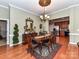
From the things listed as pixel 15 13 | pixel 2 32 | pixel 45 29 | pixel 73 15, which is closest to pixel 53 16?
pixel 45 29

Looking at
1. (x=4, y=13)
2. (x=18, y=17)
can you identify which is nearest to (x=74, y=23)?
(x=18, y=17)

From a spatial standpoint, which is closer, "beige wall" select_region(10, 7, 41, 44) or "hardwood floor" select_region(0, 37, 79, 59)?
"hardwood floor" select_region(0, 37, 79, 59)

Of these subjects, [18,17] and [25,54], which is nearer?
[25,54]

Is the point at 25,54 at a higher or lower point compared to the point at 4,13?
lower

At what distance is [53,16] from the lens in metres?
9.17

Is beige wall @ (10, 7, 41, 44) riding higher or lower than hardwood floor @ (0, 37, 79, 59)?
higher

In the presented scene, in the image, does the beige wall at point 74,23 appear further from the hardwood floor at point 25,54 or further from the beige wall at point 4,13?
the beige wall at point 4,13

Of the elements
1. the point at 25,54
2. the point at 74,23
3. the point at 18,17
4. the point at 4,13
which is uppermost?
the point at 4,13

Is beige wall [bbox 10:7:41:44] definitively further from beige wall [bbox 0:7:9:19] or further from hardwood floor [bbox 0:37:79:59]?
hardwood floor [bbox 0:37:79:59]

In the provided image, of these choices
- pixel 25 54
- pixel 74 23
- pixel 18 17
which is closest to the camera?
pixel 25 54

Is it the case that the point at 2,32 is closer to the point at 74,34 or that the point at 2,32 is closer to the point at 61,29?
the point at 74,34

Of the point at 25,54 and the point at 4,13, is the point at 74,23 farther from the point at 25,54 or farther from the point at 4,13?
the point at 4,13

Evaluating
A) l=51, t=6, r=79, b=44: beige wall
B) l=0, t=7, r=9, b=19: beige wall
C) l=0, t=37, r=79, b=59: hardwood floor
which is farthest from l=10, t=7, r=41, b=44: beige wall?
l=51, t=6, r=79, b=44: beige wall

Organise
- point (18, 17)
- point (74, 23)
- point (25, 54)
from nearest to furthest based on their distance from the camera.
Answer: point (25, 54)
point (74, 23)
point (18, 17)
